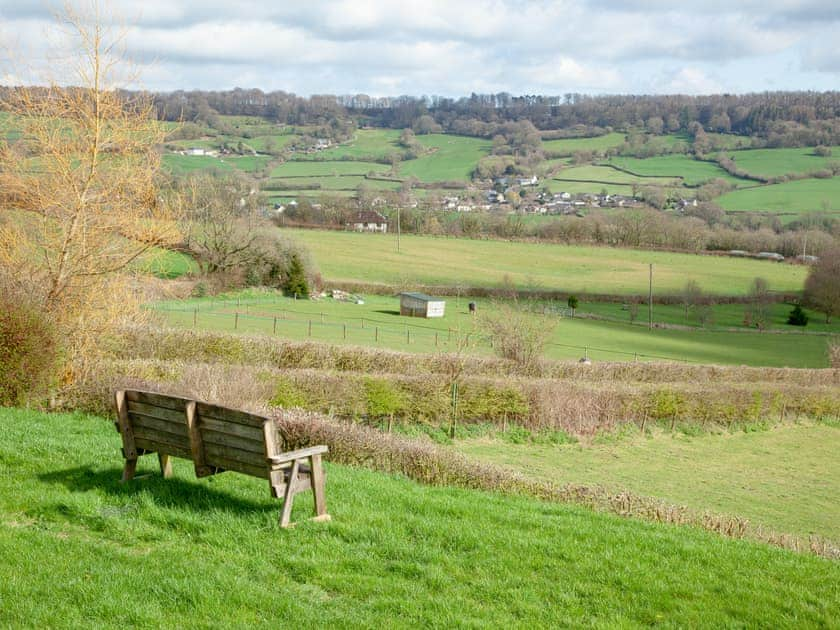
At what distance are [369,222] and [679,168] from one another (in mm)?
59693

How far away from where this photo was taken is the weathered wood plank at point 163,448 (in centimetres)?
790

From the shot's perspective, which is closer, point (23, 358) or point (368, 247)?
point (23, 358)

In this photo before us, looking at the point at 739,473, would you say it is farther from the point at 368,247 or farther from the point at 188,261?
the point at 368,247

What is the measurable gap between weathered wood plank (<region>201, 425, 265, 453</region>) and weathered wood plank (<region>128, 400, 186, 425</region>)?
0.27 metres

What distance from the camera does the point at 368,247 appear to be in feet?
292

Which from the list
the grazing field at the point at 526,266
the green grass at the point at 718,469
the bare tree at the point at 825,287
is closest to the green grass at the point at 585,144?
the grazing field at the point at 526,266

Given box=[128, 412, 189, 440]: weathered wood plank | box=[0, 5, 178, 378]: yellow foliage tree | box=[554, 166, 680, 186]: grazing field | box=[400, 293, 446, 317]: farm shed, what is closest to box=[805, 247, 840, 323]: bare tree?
box=[400, 293, 446, 317]: farm shed

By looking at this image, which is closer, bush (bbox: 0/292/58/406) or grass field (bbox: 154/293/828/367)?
bush (bbox: 0/292/58/406)

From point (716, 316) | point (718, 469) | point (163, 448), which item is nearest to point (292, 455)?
point (163, 448)

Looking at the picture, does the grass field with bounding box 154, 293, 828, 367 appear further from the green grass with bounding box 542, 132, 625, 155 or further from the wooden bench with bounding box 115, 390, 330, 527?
the green grass with bounding box 542, 132, 625, 155

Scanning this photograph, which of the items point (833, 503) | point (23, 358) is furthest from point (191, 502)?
point (833, 503)

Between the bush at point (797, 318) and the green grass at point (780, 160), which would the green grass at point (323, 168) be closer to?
the green grass at point (780, 160)

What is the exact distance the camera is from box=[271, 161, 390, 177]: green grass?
13138 centimetres

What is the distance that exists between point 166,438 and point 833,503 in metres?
17.2
